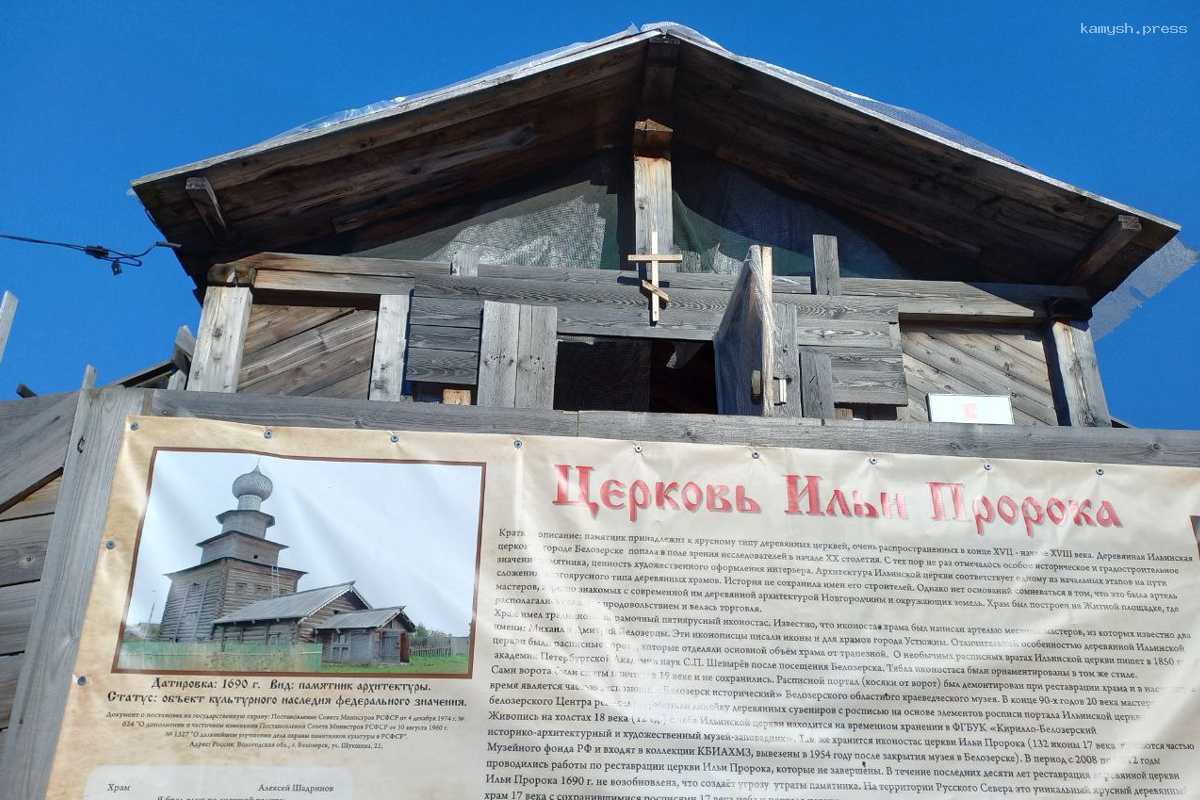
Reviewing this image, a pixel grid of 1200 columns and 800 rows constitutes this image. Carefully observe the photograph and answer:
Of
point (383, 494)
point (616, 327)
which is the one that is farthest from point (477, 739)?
point (616, 327)

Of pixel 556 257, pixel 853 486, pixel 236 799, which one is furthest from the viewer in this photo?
pixel 556 257

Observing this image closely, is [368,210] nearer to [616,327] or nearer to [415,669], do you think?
[616,327]

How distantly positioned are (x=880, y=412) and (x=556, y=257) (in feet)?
8.88

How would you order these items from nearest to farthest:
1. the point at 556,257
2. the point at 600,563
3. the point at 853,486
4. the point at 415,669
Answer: the point at 415,669 → the point at 600,563 → the point at 853,486 → the point at 556,257

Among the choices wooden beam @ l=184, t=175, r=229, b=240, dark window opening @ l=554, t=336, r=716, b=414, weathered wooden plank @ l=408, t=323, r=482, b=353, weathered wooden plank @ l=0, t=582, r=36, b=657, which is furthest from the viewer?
dark window opening @ l=554, t=336, r=716, b=414

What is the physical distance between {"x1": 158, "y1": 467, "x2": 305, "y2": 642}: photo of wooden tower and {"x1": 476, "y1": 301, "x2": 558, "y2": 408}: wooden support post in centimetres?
267

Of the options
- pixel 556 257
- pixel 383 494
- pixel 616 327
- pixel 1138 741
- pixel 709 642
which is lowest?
pixel 1138 741

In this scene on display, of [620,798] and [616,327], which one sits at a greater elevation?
[616,327]

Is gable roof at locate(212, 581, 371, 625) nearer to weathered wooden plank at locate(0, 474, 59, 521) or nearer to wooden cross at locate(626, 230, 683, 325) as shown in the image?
weathered wooden plank at locate(0, 474, 59, 521)

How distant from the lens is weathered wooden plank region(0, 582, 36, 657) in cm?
376

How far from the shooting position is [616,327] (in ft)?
23.1

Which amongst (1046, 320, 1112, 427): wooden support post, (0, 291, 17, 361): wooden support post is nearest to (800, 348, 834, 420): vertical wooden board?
(1046, 320, 1112, 427): wooden support post

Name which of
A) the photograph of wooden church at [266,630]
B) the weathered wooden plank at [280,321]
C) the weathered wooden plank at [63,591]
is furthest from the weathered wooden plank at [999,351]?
the weathered wooden plank at [63,591]

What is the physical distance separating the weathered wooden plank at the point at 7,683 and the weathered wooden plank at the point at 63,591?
41mm
